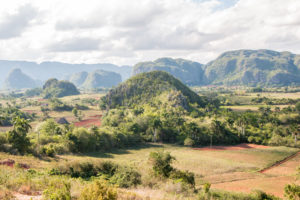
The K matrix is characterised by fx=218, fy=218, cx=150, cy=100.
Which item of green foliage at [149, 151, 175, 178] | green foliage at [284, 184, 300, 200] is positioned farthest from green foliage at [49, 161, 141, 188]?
green foliage at [284, 184, 300, 200]

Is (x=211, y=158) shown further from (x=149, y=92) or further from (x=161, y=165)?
(x=149, y=92)

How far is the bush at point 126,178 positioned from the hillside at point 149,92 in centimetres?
8510

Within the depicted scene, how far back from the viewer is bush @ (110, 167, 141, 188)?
20.6 meters

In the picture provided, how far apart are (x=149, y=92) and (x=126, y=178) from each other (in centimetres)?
10372

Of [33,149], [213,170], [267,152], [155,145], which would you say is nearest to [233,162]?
[213,170]

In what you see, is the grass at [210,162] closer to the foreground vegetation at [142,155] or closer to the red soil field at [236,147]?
the foreground vegetation at [142,155]

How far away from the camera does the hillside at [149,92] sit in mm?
114375

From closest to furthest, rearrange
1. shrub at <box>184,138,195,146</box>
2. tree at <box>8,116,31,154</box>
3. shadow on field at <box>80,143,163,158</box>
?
tree at <box>8,116,31,154</box> < shadow on field at <box>80,143,163,158</box> < shrub at <box>184,138,195,146</box>

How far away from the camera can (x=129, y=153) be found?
2128 inches

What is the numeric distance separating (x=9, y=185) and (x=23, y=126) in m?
31.7

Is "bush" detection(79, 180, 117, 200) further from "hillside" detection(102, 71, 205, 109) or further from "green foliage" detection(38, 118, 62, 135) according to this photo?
"hillside" detection(102, 71, 205, 109)

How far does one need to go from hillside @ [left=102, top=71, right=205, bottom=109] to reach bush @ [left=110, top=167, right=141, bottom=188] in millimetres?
85105

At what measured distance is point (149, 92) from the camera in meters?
124

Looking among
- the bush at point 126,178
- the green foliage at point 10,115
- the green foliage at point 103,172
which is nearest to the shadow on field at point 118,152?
the green foliage at point 103,172
